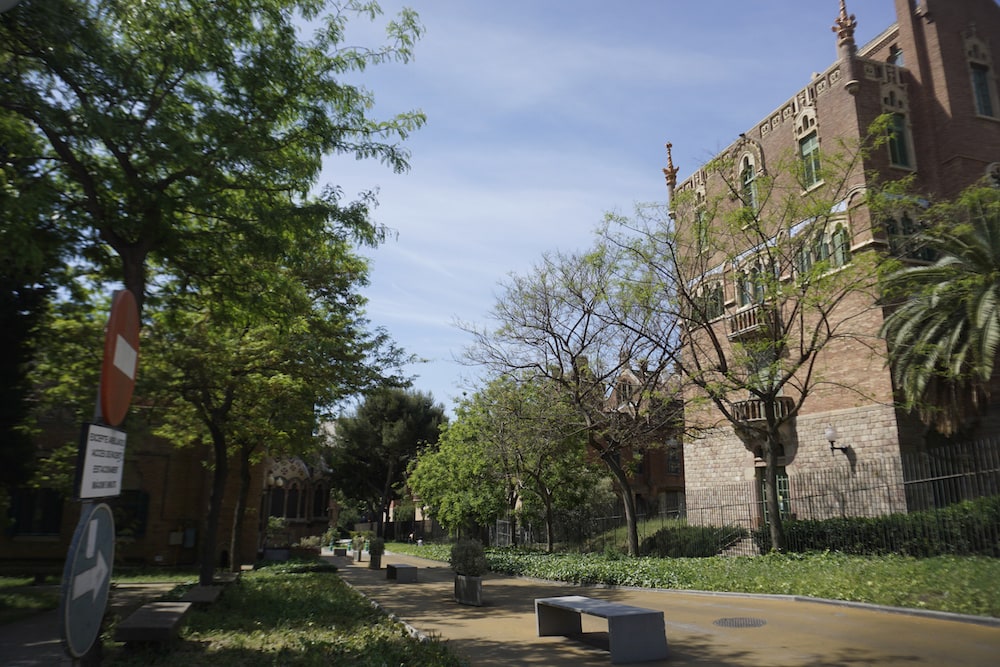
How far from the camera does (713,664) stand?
7504 mm

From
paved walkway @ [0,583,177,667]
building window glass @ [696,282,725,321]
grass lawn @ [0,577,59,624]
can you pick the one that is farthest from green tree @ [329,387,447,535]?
paved walkway @ [0,583,177,667]

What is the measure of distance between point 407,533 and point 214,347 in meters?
42.4

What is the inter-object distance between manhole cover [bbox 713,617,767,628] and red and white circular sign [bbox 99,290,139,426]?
904 centimetres

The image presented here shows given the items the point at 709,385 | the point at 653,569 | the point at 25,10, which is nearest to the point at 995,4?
the point at 709,385

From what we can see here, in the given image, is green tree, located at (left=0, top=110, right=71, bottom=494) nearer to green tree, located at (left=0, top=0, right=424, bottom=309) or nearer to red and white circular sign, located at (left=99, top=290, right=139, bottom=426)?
green tree, located at (left=0, top=0, right=424, bottom=309)

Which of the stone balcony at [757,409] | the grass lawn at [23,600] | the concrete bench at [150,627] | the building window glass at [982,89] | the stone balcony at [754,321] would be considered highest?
the building window glass at [982,89]

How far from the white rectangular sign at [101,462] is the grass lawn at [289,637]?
458cm

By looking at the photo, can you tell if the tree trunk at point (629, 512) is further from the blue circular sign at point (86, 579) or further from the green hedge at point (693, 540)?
the blue circular sign at point (86, 579)

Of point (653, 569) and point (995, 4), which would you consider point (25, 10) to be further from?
point (995, 4)

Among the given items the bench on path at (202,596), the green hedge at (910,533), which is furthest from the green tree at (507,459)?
the bench on path at (202,596)

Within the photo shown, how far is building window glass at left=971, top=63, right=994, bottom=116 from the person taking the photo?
23969 millimetres

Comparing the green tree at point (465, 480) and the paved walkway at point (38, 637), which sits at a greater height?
the green tree at point (465, 480)

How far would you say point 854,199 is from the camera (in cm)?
2030

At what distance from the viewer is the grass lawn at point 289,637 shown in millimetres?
7926
